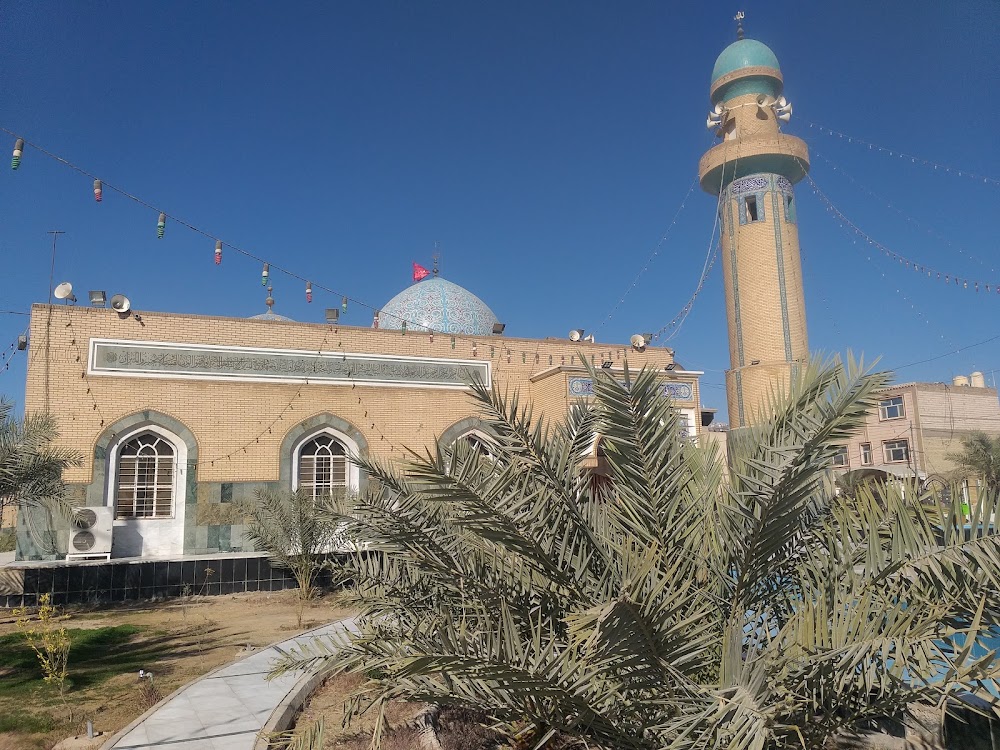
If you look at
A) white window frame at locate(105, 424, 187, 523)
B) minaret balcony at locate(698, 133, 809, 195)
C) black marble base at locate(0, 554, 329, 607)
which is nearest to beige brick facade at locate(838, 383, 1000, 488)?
minaret balcony at locate(698, 133, 809, 195)

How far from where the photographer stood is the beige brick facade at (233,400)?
12.7 meters

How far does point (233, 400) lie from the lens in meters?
13.9

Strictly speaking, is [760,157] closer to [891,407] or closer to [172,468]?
[891,407]

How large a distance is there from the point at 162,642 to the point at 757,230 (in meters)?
17.2

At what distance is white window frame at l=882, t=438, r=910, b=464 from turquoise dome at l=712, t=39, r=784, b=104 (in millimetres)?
12974

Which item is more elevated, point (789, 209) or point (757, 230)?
point (789, 209)

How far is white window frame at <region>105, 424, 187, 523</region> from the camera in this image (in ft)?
42.1

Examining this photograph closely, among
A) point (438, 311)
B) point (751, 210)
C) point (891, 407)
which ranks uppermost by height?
point (751, 210)

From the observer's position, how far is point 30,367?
41.3 feet

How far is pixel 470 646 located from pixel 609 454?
1.18 meters

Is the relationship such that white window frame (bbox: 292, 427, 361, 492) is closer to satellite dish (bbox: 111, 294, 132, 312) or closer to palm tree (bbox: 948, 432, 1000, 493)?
→ satellite dish (bbox: 111, 294, 132, 312)

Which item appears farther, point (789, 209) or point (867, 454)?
point (867, 454)

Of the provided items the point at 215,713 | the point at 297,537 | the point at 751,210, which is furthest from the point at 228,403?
the point at 751,210

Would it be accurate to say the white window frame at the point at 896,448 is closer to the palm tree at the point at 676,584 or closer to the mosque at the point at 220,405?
the mosque at the point at 220,405
